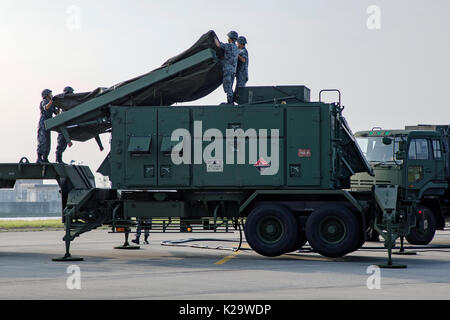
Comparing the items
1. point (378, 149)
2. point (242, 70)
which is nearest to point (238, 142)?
point (242, 70)

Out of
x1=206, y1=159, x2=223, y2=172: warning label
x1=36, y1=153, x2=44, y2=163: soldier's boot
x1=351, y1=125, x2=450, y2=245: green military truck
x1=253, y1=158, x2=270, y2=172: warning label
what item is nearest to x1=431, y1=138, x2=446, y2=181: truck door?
x1=351, y1=125, x2=450, y2=245: green military truck

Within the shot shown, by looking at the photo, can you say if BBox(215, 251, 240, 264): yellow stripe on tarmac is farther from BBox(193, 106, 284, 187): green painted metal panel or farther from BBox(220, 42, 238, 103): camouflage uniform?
BBox(220, 42, 238, 103): camouflage uniform

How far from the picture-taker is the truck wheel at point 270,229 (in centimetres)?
1558

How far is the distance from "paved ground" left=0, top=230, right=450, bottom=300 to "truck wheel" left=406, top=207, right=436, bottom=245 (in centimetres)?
126

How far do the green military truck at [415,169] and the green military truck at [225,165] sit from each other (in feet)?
10.5

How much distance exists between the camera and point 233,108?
15977mm

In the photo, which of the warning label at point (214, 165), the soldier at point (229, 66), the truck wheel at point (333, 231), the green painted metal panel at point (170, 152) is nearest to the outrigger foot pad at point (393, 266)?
the truck wheel at point (333, 231)

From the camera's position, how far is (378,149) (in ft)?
66.7

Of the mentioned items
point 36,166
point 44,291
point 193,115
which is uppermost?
point 193,115

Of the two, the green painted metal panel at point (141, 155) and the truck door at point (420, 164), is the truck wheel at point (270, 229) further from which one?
the truck door at point (420, 164)
